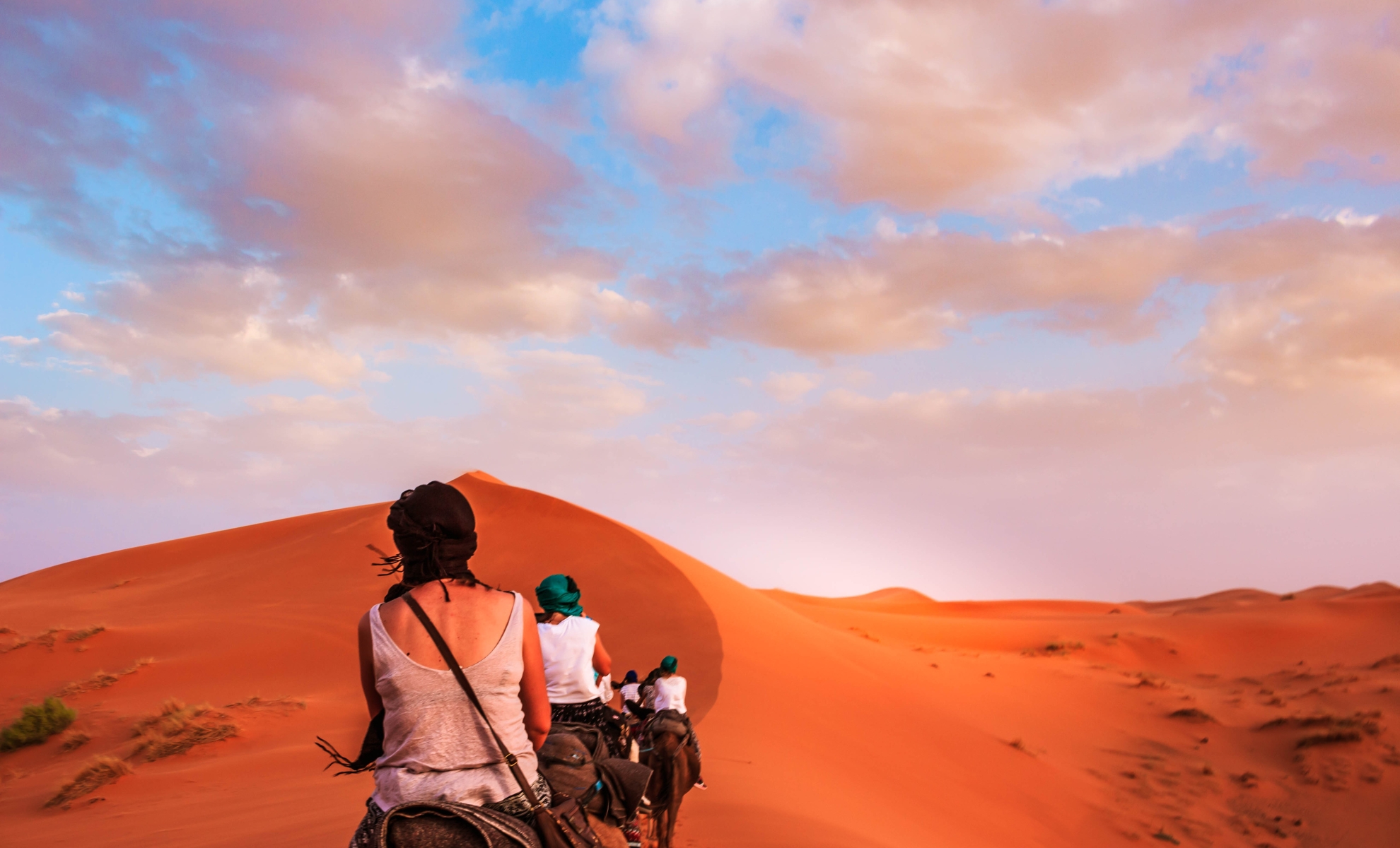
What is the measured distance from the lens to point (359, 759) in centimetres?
299

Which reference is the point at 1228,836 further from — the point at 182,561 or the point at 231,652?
the point at 182,561

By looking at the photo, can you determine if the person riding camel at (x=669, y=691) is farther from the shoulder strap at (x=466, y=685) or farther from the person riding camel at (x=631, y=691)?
the shoulder strap at (x=466, y=685)

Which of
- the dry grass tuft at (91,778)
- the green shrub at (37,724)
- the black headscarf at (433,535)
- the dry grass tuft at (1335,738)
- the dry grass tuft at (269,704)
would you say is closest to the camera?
the black headscarf at (433,535)

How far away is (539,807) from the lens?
297 centimetres

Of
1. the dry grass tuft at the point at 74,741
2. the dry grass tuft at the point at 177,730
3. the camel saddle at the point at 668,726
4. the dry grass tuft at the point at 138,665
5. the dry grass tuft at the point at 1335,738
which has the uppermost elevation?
the camel saddle at the point at 668,726

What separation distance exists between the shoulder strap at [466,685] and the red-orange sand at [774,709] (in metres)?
6.91

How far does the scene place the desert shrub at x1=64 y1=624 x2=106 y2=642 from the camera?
22.9 metres

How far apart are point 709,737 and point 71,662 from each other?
54.7ft

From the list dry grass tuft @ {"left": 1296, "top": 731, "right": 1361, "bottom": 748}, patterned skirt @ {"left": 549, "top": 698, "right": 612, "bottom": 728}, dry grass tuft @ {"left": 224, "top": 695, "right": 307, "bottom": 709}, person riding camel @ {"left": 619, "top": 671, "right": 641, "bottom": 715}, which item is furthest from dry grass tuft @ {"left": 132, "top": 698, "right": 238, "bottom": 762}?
dry grass tuft @ {"left": 1296, "top": 731, "right": 1361, "bottom": 748}

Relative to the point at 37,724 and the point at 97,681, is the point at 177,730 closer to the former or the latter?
the point at 37,724

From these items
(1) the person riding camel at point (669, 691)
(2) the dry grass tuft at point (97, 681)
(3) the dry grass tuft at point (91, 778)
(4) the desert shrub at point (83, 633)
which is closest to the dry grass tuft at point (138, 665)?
(2) the dry grass tuft at point (97, 681)

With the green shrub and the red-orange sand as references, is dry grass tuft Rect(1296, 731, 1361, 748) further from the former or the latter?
the green shrub

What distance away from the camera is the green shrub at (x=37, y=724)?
1638 cm

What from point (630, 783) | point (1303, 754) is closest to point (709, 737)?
point (630, 783)
